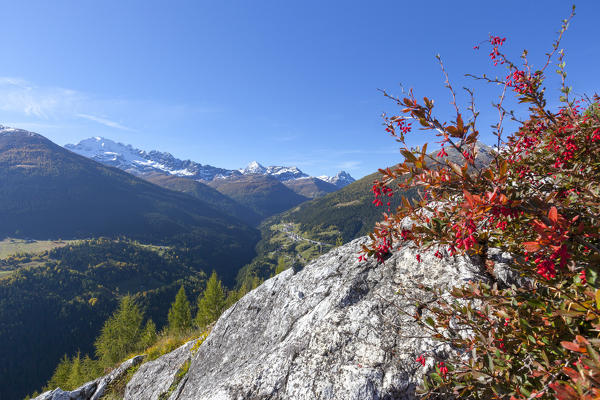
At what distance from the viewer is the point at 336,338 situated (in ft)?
16.7

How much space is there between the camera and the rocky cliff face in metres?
4.40

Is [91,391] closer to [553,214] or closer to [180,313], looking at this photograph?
[553,214]

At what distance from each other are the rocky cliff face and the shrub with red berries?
2.34ft

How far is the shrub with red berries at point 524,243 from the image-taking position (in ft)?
6.66

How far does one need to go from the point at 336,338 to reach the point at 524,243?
423 centimetres

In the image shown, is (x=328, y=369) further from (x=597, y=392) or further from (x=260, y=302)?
(x=260, y=302)

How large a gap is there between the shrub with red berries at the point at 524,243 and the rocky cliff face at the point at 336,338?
712mm

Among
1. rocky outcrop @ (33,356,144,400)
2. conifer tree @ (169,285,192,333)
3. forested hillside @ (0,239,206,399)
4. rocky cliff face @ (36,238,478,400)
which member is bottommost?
forested hillside @ (0,239,206,399)

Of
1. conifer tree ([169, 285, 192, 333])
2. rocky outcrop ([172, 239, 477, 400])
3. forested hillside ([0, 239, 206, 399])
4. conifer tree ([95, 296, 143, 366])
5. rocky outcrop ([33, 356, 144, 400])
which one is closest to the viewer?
rocky outcrop ([172, 239, 477, 400])

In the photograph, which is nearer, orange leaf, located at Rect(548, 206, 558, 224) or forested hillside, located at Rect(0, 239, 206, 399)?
orange leaf, located at Rect(548, 206, 558, 224)

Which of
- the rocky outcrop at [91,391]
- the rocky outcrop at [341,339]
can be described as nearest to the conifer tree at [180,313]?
the rocky outcrop at [91,391]

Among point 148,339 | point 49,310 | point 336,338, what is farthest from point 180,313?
point 49,310

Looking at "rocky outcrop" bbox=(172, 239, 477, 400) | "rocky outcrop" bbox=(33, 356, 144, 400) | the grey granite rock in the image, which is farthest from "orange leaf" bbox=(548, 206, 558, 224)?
"rocky outcrop" bbox=(33, 356, 144, 400)

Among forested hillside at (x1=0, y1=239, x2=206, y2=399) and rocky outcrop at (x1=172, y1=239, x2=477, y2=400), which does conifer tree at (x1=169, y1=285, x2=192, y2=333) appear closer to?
rocky outcrop at (x1=172, y1=239, x2=477, y2=400)
